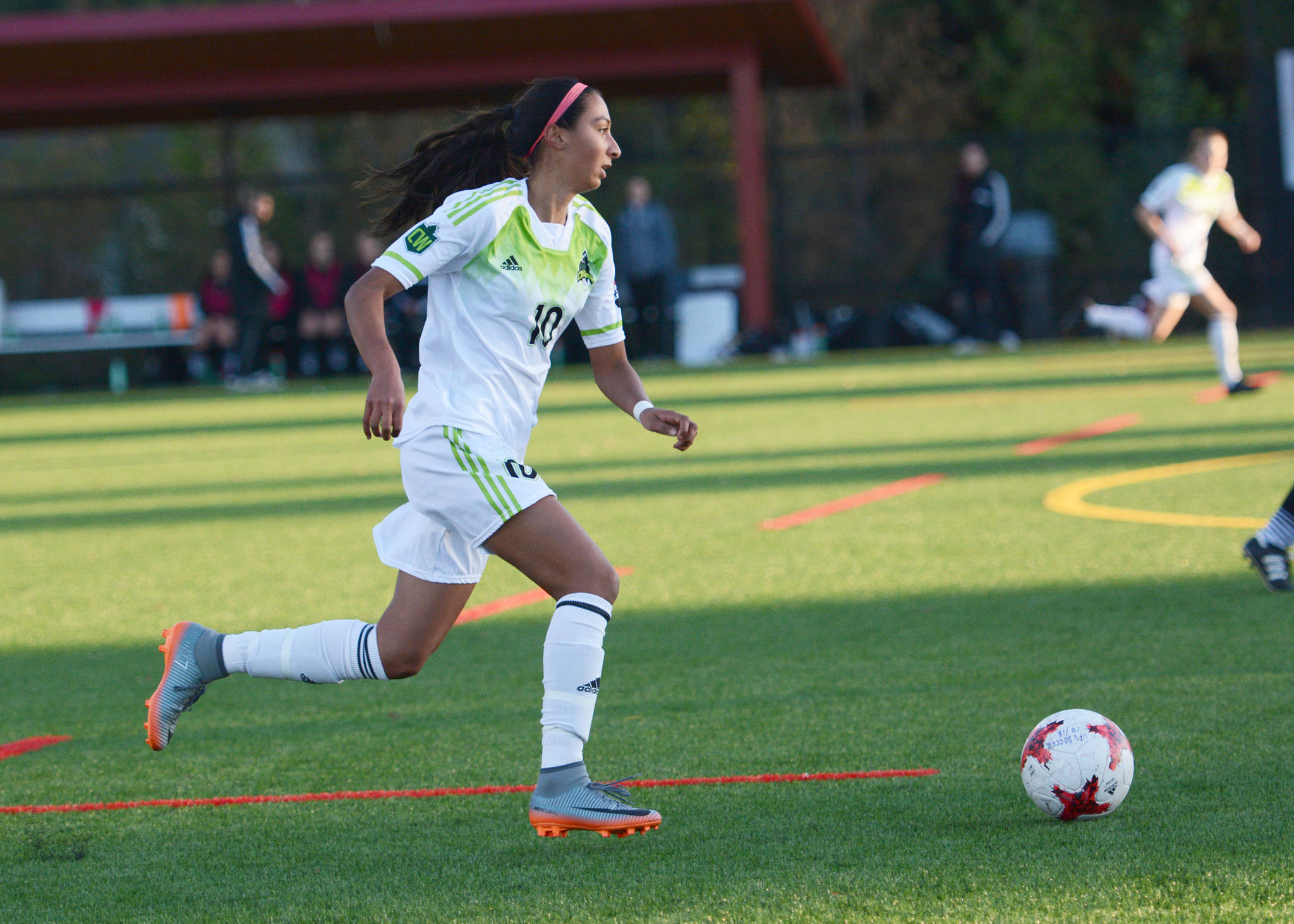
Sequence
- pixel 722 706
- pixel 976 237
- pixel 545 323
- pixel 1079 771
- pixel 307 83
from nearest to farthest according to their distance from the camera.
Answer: pixel 1079 771 < pixel 545 323 < pixel 722 706 < pixel 976 237 < pixel 307 83

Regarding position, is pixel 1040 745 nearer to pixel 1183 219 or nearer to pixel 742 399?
pixel 1183 219

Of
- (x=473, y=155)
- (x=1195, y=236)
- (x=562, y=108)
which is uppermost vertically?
(x=562, y=108)

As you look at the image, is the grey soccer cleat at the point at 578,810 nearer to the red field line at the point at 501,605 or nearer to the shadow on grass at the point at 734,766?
the shadow on grass at the point at 734,766

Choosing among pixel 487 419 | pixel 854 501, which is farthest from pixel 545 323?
pixel 854 501

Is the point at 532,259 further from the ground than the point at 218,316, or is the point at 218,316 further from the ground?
the point at 532,259

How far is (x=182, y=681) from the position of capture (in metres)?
4.43

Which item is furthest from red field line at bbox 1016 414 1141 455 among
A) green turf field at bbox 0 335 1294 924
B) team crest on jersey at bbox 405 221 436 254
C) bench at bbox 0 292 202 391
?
bench at bbox 0 292 202 391

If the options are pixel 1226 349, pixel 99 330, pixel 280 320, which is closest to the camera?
pixel 1226 349

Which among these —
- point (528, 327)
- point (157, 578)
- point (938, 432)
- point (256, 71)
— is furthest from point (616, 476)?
point (256, 71)

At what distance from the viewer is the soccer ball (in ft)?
12.3

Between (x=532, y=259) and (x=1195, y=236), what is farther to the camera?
(x=1195, y=236)

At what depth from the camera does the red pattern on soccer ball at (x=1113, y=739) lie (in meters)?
3.79

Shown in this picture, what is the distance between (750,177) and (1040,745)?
19.9 m

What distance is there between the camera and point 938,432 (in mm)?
12812
